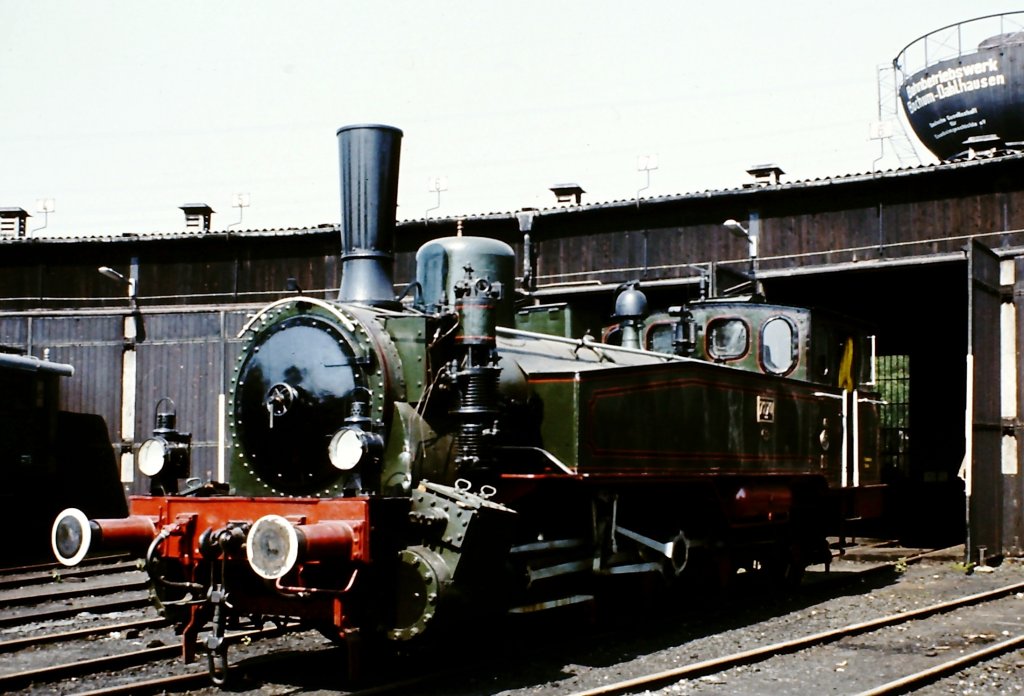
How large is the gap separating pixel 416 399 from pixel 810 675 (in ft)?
9.67

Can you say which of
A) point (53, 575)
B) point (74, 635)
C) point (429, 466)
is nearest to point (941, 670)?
point (429, 466)

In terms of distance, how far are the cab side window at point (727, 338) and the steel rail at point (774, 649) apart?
2758 mm

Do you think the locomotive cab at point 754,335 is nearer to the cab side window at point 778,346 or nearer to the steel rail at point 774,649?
the cab side window at point 778,346

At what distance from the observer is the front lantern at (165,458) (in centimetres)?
728

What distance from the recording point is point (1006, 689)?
6.63 m

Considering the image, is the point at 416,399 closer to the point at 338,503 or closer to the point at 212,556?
the point at 338,503

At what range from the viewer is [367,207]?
7.52m

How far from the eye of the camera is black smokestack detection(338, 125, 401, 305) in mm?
7500

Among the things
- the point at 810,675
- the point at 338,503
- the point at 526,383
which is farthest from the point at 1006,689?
the point at 338,503

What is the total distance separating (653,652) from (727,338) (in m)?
4.01

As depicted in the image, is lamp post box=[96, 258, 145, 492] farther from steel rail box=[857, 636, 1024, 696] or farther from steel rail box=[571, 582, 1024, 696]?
steel rail box=[857, 636, 1024, 696]

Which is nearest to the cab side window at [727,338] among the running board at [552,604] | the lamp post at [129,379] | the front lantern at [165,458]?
the running board at [552,604]

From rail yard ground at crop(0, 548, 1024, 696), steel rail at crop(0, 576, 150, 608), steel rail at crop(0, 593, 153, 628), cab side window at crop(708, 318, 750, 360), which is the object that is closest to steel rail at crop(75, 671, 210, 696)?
rail yard ground at crop(0, 548, 1024, 696)

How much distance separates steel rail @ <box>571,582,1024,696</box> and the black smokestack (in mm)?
2844
